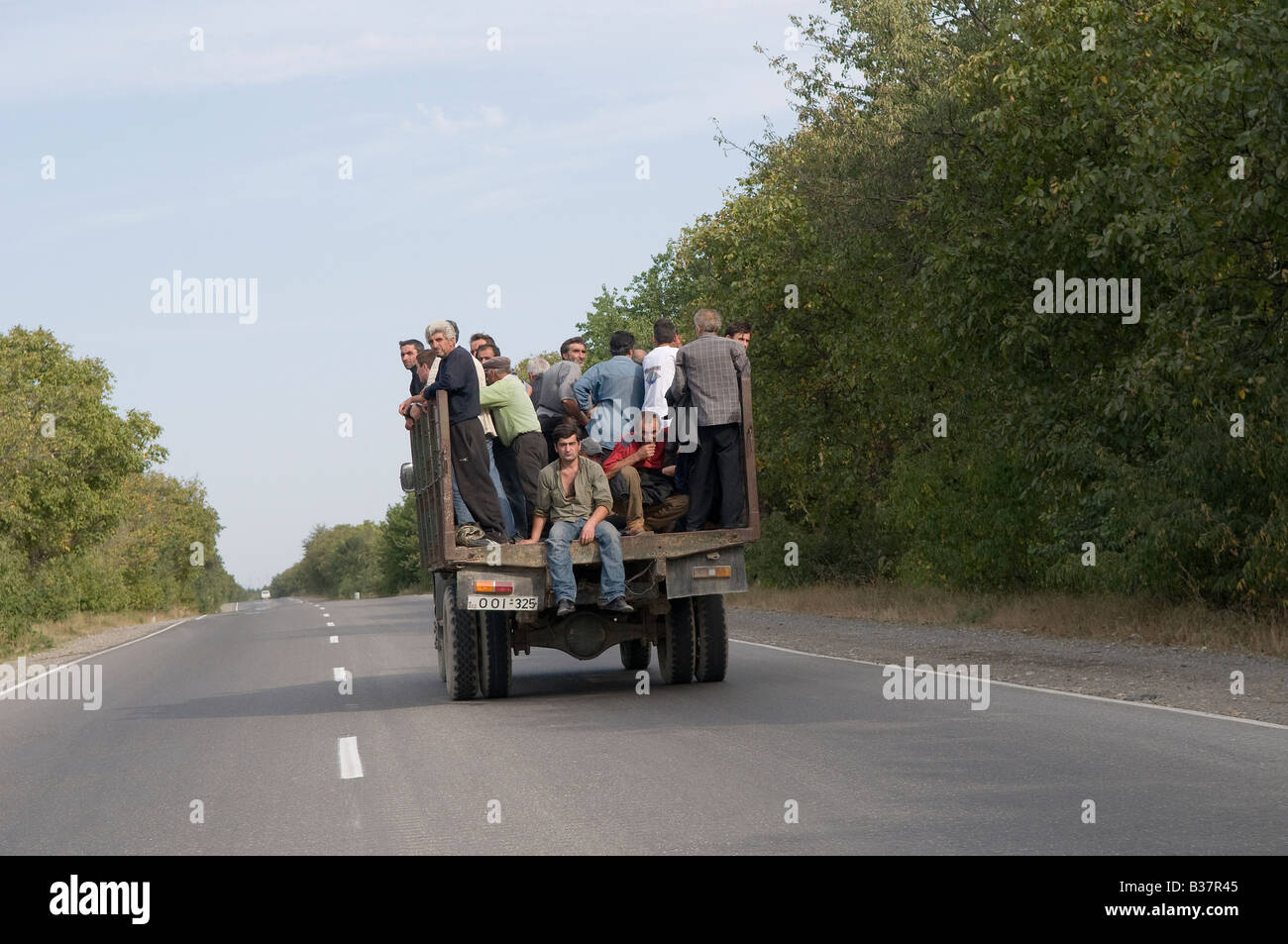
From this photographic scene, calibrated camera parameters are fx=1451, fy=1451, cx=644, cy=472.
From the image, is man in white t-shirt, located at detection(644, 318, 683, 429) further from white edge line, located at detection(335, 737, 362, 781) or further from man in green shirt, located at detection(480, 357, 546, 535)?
white edge line, located at detection(335, 737, 362, 781)

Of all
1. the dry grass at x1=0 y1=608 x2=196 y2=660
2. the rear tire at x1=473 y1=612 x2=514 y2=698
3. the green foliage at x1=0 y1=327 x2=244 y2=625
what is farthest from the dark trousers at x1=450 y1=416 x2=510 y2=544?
the green foliage at x1=0 y1=327 x2=244 y2=625

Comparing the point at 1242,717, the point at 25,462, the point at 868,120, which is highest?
the point at 868,120

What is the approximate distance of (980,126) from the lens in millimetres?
20234

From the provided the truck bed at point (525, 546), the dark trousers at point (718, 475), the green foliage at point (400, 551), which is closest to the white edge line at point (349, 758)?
the truck bed at point (525, 546)

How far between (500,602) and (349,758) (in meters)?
2.26

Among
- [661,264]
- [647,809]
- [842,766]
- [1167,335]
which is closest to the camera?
[647,809]

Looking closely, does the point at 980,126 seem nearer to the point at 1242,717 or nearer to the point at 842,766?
the point at 1242,717

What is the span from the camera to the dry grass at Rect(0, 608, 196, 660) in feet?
99.1

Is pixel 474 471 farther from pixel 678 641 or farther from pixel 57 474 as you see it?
pixel 57 474

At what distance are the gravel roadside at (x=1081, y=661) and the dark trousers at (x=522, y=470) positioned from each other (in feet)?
15.9

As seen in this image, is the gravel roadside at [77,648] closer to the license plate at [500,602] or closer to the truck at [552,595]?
the truck at [552,595]

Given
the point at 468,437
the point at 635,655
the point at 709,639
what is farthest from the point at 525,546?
the point at 635,655
